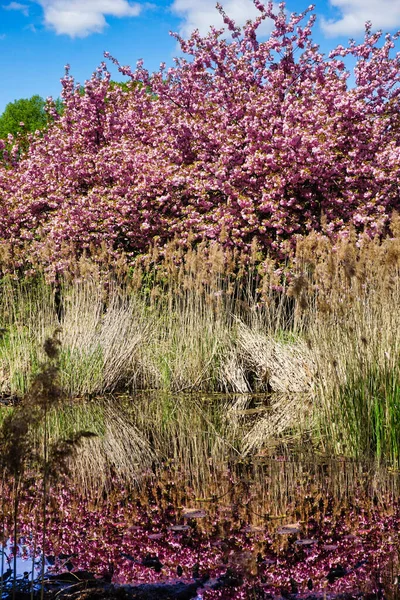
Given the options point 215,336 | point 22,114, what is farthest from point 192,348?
point 22,114

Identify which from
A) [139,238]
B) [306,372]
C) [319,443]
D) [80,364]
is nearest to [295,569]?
[319,443]

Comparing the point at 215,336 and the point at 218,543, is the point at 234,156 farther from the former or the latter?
the point at 218,543

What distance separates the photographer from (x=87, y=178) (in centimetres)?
1428

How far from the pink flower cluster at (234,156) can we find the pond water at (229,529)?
597 centimetres

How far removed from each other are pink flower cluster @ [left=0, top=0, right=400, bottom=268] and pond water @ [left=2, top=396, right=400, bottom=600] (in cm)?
597

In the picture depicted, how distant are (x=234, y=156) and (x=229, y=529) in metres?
8.73

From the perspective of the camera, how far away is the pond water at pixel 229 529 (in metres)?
3.44

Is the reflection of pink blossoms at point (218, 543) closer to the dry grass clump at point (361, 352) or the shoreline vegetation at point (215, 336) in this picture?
the shoreline vegetation at point (215, 336)

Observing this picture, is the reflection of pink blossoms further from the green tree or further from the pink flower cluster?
the green tree

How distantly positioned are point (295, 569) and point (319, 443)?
2635 millimetres

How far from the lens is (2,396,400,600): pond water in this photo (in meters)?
3.44

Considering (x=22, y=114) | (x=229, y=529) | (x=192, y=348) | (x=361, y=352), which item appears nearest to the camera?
(x=229, y=529)

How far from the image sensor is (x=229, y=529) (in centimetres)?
416

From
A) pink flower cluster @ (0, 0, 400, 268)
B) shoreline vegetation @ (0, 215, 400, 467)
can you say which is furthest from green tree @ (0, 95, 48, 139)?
shoreline vegetation @ (0, 215, 400, 467)
